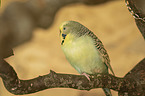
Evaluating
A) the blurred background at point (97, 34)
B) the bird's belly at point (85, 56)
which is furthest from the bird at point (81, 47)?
→ the blurred background at point (97, 34)

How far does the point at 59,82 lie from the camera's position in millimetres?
900

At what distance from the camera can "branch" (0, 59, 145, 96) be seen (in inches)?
32.3

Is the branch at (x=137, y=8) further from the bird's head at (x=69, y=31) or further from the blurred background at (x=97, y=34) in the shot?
the blurred background at (x=97, y=34)

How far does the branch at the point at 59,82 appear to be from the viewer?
0.82m

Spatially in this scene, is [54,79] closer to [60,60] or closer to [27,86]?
[27,86]

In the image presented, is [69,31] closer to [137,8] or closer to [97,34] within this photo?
[137,8]

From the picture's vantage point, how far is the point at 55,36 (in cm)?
304

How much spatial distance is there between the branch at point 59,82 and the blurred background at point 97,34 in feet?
5.35

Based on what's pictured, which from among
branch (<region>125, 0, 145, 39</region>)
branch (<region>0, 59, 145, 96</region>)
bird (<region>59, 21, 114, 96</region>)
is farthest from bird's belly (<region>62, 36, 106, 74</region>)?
branch (<region>125, 0, 145, 39</region>)

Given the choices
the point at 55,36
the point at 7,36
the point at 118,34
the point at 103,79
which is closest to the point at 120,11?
the point at 118,34

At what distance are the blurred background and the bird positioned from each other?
5.27ft

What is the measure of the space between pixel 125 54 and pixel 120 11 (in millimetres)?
612

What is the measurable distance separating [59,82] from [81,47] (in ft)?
0.72

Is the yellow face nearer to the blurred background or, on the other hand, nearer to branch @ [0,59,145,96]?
branch @ [0,59,145,96]
